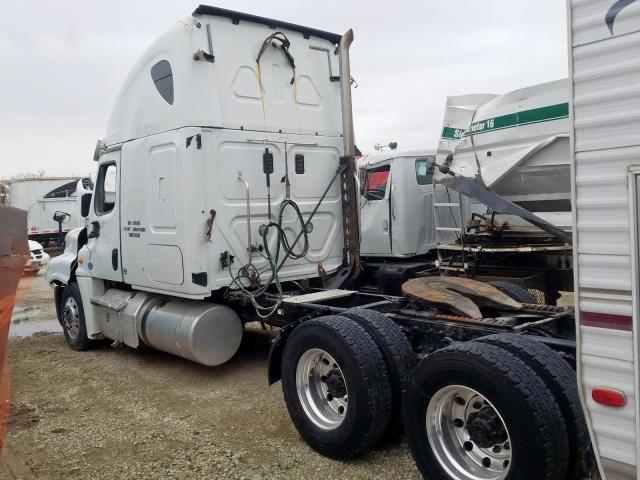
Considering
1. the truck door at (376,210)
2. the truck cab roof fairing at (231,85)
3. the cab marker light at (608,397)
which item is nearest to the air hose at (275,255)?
the truck cab roof fairing at (231,85)

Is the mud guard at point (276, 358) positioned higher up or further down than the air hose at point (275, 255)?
further down

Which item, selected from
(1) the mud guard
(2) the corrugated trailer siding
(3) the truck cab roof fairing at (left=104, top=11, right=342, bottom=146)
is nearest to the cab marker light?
(2) the corrugated trailer siding

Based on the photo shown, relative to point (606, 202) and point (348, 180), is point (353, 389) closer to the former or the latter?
point (606, 202)

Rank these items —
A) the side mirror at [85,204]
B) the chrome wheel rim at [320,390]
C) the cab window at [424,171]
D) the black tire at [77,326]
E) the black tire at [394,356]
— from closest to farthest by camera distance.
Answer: the black tire at [394,356]
the chrome wheel rim at [320,390]
the black tire at [77,326]
the side mirror at [85,204]
the cab window at [424,171]

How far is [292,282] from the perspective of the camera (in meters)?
6.71

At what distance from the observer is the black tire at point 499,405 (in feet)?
9.38

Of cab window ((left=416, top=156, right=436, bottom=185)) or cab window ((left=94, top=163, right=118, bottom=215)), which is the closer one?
cab window ((left=94, top=163, right=118, bottom=215))

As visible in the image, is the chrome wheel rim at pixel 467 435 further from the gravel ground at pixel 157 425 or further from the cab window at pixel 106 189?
the cab window at pixel 106 189

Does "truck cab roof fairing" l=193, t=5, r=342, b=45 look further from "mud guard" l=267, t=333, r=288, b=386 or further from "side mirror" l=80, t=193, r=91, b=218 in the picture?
"mud guard" l=267, t=333, r=288, b=386

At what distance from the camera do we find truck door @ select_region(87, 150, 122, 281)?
6.97m

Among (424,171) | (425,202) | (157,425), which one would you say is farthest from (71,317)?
(424,171)

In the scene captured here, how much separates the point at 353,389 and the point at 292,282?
2978 mm

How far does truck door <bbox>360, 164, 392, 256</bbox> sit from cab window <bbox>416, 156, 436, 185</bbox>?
18.7 inches

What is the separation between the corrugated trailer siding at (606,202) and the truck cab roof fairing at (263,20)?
13.7 feet
